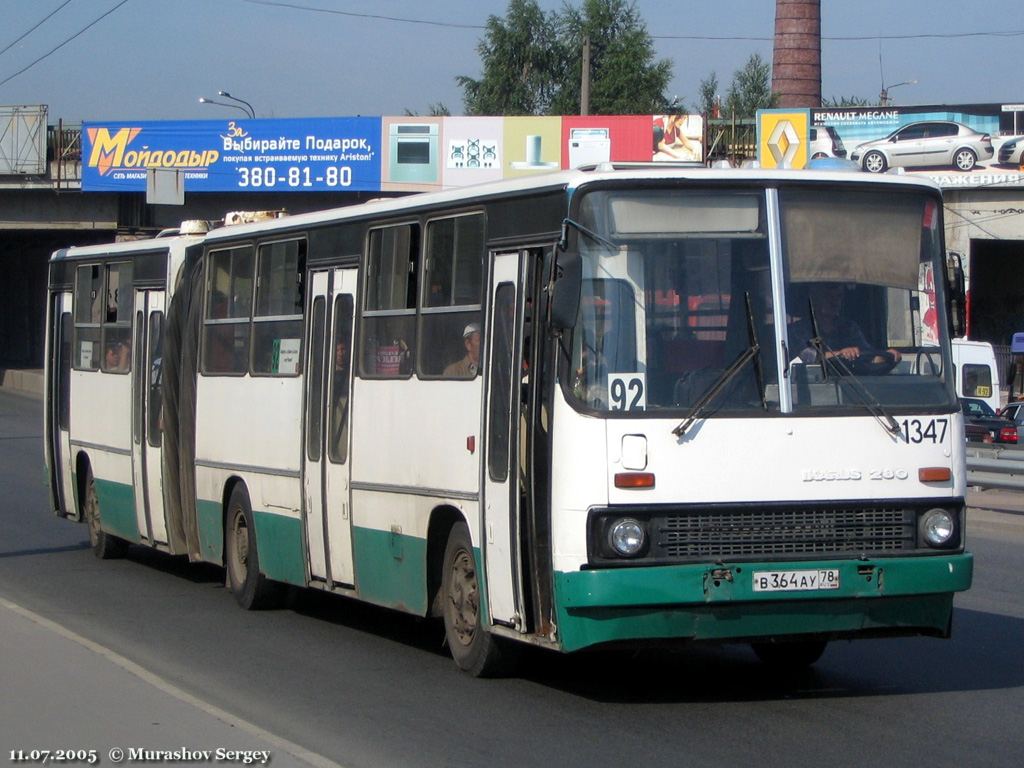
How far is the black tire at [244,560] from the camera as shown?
11.9 m

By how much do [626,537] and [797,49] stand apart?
4836cm

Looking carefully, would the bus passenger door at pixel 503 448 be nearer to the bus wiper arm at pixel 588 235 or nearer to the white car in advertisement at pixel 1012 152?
the bus wiper arm at pixel 588 235

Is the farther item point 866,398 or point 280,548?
point 280,548

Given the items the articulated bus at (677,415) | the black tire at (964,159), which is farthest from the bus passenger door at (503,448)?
the black tire at (964,159)

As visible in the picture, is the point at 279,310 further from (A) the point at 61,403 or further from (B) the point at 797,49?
(B) the point at 797,49

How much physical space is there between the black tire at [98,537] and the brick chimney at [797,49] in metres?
41.8

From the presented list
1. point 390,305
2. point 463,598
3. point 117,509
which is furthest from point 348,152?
point 463,598

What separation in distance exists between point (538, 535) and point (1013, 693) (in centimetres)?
270

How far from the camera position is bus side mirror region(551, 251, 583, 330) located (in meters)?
7.21

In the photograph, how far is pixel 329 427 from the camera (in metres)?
10.4

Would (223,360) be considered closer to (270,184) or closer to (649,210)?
(649,210)

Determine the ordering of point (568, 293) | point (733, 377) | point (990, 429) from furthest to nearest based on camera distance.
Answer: point (990, 429), point (733, 377), point (568, 293)

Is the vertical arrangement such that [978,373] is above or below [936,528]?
above

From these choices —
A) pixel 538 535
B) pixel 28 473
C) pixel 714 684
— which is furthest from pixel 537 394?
pixel 28 473
